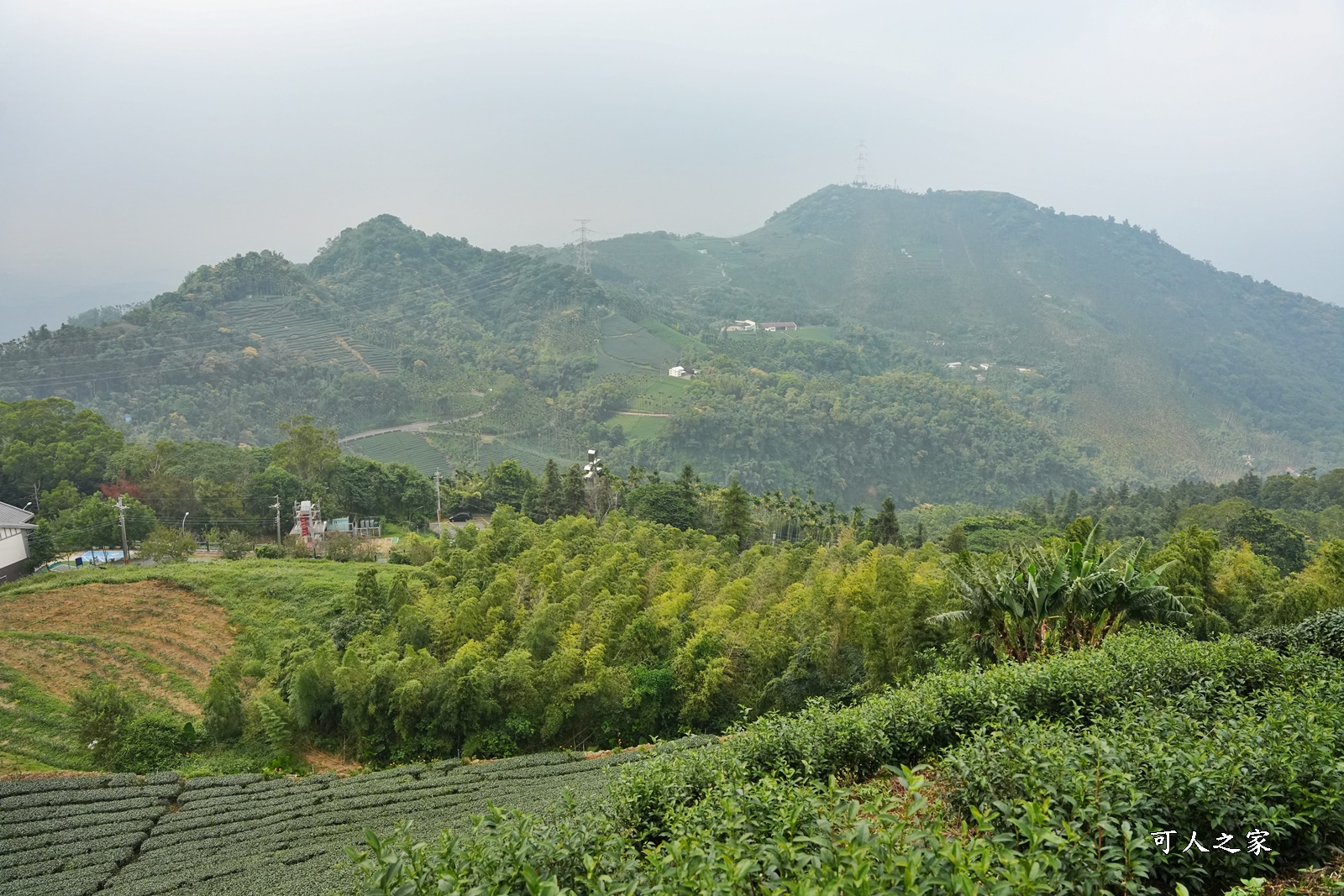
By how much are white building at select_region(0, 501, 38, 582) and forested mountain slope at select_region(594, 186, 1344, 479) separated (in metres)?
85.3

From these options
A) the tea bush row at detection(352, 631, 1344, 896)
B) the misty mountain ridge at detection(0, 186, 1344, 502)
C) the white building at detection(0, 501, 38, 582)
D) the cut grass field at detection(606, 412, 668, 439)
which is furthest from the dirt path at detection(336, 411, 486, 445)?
the tea bush row at detection(352, 631, 1344, 896)

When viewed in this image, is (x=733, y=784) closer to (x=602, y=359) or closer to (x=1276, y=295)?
(x=602, y=359)

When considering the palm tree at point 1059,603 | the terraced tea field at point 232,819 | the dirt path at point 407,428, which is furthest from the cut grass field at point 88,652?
the dirt path at point 407,428

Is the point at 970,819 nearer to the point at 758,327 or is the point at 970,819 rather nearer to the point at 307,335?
the point at 307,335

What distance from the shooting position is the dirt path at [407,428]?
202 feet

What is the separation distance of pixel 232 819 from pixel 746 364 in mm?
80374

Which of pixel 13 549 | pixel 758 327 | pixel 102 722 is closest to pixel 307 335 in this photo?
pixel 13 549

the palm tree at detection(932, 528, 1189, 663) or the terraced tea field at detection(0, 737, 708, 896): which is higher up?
the palm tree at detection(932, 528, 1189, 663)

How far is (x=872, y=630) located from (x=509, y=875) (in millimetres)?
9661

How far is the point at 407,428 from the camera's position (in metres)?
63.5

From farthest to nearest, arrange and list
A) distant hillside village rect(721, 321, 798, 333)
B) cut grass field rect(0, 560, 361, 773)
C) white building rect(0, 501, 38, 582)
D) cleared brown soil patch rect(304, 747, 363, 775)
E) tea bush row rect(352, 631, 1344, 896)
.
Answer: distant hillside village rect(721, 321, 798, 333)
white building rect(0, 501, 38, 582)
cut grass field rect(0, 560, 361, 773)
cleared brown soil patch rect(304, 747, 363, 775)
tea bush row rect(352, 631, 1344, 896)

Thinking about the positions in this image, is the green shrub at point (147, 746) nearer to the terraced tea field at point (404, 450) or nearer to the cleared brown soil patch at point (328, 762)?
the cleared brown soil patch at point (328, 762)

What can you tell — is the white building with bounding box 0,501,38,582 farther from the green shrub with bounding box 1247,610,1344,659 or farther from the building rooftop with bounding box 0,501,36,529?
the green shrub with bounding box 1247,610,1344,659

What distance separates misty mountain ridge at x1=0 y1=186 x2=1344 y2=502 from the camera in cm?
6309
